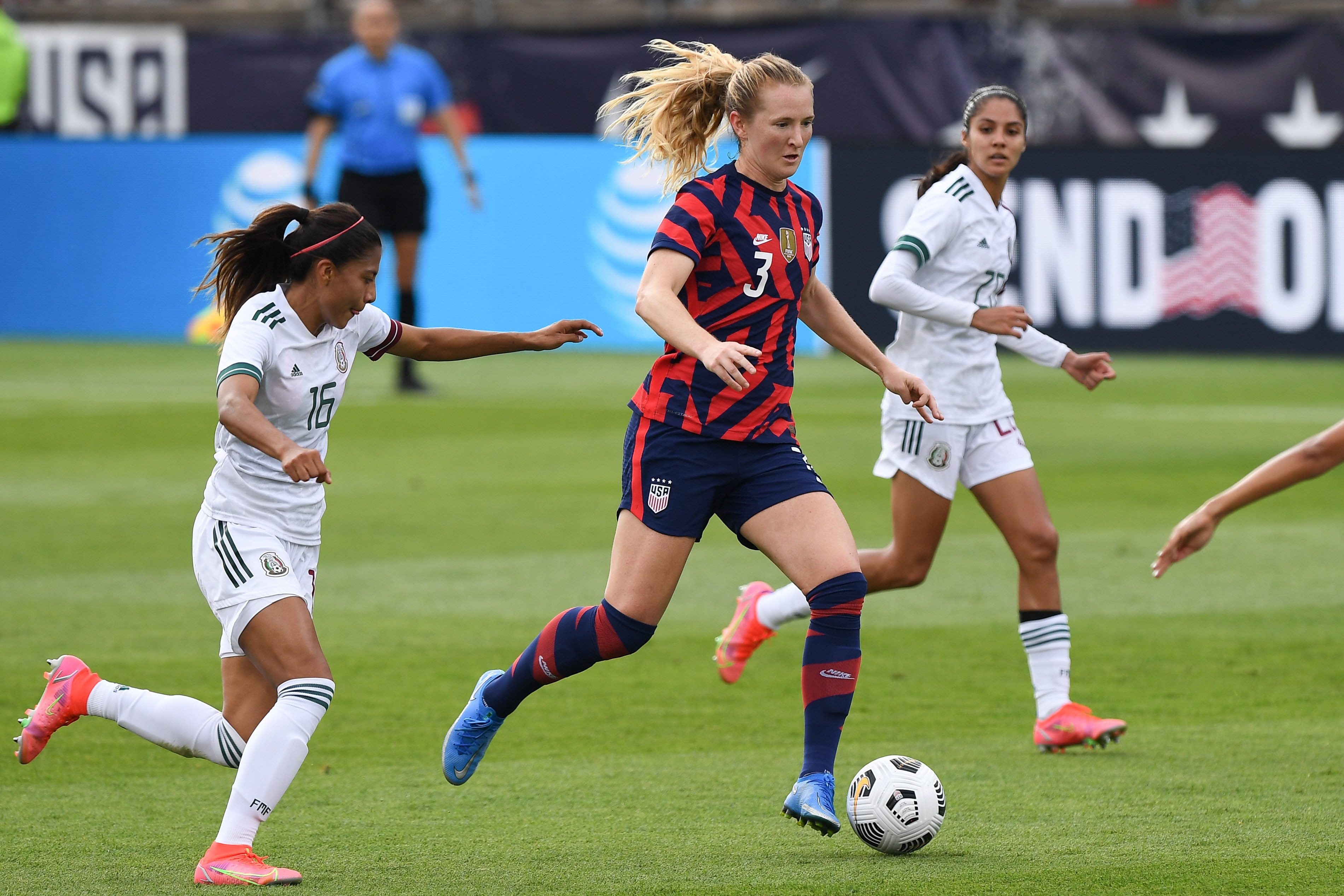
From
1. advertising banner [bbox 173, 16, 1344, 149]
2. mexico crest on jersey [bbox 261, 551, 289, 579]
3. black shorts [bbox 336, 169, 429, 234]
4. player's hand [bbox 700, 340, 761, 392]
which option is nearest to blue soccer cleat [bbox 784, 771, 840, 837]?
player's hand [bbox 700, 340, 761, 392]

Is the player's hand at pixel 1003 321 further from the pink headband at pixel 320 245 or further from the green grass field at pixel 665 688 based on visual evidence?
the pink headband at pixel 320 245

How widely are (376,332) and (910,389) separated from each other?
5.03ft

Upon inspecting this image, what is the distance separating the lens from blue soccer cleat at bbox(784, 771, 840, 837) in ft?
16.9

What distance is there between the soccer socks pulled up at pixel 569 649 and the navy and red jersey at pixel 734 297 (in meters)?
0.58

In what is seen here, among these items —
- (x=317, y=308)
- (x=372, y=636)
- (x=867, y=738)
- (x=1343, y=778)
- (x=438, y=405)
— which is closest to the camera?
(x=317, y=308)

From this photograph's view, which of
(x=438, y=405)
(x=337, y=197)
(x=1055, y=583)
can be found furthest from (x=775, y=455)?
(x=337, y=197)

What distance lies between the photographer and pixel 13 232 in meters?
22.4

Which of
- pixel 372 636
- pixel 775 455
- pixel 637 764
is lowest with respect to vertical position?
pixel 372 636

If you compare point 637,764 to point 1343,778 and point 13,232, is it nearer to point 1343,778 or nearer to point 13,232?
point 1343,778

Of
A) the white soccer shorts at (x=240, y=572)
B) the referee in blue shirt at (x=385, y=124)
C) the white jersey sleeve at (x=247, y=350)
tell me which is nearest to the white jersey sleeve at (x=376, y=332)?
the white jersey sleeve at (x=247, y=350)

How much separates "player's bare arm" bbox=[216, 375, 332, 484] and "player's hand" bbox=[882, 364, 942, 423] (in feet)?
5.42

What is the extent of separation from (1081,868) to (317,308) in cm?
247

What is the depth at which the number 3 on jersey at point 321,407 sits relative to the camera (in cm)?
538

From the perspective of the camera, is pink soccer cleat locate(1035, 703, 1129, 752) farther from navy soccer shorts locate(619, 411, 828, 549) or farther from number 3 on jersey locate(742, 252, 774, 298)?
number 3 on jersey locate(742, 252, 774, 298)
